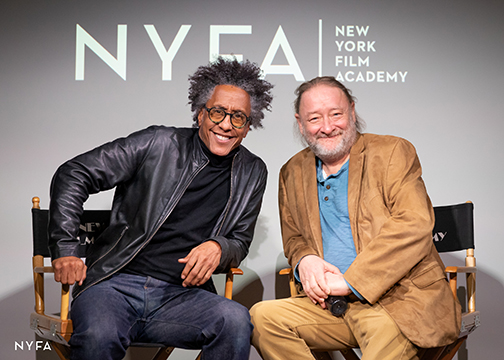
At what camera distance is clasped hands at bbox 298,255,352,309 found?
92.3 inches

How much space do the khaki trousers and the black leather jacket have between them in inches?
13.6

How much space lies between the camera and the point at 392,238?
2312mm

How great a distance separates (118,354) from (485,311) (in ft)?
8.53

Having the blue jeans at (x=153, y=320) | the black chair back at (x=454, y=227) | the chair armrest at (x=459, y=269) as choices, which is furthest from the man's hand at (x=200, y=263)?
the black chair back at (x=454, y=227)

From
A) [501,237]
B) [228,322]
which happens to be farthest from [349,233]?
[501,237]

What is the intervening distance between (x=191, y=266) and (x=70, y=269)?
0.54m

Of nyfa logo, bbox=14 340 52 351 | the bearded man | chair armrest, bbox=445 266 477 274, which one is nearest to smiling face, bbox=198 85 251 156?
the bearded man

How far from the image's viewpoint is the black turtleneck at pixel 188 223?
252cm

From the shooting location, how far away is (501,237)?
3533mm

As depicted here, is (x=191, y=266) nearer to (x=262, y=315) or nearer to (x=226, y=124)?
(x=262, y=315)

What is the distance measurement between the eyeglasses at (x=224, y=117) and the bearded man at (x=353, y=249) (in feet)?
1.13

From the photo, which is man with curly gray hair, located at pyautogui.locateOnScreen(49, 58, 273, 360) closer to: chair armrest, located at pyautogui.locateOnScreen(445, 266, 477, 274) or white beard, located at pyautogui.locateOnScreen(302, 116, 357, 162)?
white beard, located at pyautogui.locateOnScreen(302, 116, 357, 162)

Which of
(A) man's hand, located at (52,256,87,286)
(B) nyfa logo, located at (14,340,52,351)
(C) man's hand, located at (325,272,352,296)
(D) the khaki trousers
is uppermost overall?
(A) man's hand, located at (52,256,87,286)

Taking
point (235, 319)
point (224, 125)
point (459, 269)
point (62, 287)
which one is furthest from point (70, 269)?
point (459, 269)
